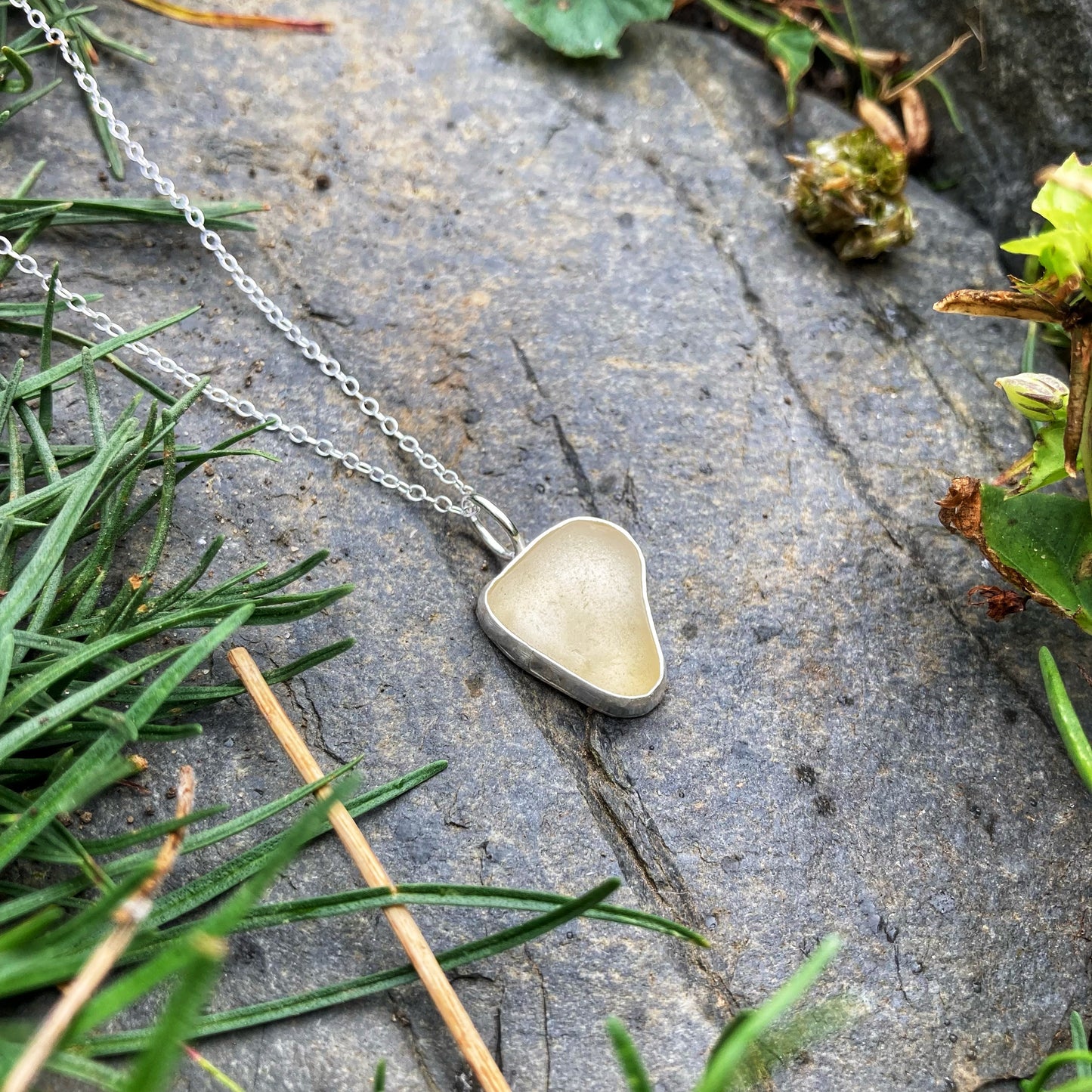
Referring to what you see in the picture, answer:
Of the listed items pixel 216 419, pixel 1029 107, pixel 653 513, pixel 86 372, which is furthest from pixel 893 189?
pixel 86 372

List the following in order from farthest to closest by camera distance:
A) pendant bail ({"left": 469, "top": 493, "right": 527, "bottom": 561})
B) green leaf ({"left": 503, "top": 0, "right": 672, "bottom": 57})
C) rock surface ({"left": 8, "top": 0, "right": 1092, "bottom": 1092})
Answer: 1. green leaf ({"left": 503, "top": 0, "right": 672, "bottom": 57})
2. pendant bail ({"left": 469, "top": 493, "right": 527, "bottom": 561})
3. rock surface ({"left": 8, "top": 0, "right": 1092, "bottom": 1092})

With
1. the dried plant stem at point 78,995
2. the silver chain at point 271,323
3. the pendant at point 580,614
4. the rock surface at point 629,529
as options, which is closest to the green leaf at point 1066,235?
the rock surface at point 629,529

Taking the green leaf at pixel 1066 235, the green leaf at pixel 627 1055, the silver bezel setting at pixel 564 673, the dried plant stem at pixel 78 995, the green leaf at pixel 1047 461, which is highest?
the green leaf at pixel 1066 235

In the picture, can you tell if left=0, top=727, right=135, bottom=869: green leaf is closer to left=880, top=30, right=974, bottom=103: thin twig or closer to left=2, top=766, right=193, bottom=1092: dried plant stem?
left=2, top=766, right=193, bottom=1092: dried plant stem

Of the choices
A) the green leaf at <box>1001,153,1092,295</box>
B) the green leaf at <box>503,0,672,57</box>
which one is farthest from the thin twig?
the green leaf at <box>1001,153,1092,295</box>

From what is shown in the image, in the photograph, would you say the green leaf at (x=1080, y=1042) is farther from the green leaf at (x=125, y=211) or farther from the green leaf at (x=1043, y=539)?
the green leaf at (x=125, y=211)
